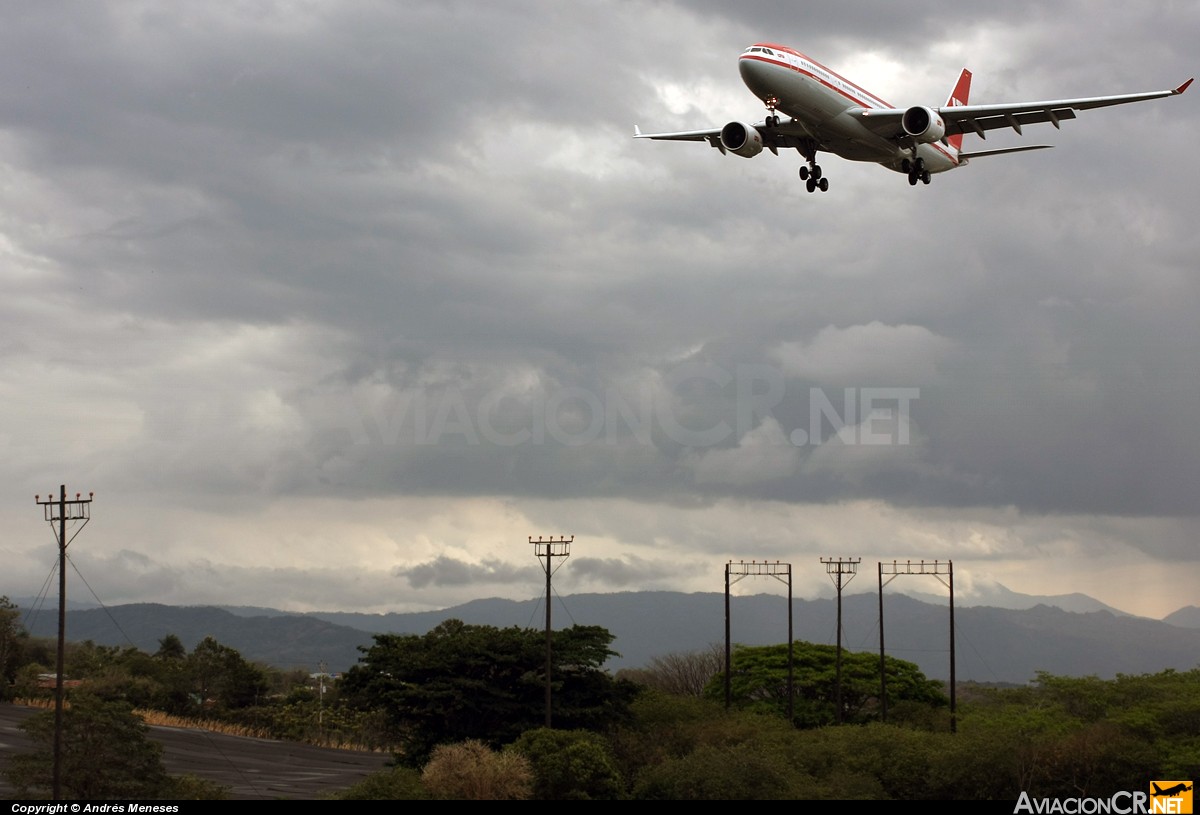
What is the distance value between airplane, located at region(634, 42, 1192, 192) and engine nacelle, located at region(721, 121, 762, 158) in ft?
0.14

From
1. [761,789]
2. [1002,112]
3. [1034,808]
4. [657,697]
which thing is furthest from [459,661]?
[1002,112]

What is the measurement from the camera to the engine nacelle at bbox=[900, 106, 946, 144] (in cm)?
5044

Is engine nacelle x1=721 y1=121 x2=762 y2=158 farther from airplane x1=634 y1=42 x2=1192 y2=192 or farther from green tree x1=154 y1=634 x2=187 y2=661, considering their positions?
green tree x1=154 y1=634 x2=187 y2=661

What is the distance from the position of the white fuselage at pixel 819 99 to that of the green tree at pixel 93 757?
1430 inches

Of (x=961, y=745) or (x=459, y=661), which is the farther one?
(x=459, y=661)

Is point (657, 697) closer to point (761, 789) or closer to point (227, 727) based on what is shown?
point (761, 789)

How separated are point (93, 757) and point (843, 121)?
40.1m

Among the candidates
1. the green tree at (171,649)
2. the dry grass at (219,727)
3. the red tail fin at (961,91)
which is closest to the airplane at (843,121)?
the red tail fin at (961,91)

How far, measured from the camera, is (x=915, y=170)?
55719 mm

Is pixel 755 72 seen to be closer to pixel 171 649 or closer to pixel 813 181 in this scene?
pixel 813 181

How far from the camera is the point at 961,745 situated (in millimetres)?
55062

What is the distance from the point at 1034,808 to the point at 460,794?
21.8 metres

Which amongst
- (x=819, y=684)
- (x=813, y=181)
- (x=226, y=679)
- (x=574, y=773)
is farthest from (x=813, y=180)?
(x=226, y=679)

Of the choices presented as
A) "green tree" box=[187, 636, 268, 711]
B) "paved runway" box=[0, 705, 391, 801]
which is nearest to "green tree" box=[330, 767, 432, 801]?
"paved runway" box=[0, 705, 391, 801]
